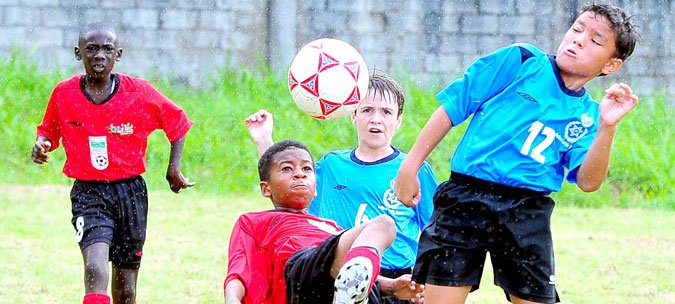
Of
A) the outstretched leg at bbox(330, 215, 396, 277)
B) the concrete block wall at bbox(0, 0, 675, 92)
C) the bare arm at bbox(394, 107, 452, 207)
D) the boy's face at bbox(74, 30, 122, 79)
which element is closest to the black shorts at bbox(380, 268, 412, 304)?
the outstretched leg at bbox(330, 215, 396, 277)

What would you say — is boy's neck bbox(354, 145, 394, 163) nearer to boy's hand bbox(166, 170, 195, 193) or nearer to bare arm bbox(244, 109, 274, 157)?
bare arm bbox(244, 109, 274, 157)

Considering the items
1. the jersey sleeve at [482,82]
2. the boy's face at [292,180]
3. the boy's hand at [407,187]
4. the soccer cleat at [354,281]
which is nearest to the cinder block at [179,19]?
the boy's face at [292,180]

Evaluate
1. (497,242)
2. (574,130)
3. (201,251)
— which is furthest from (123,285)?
(201,251)

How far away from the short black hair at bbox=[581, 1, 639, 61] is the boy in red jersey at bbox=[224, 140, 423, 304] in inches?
48.1

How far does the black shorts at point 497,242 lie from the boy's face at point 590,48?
0.56m

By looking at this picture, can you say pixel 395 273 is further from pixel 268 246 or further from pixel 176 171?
pixel 176 171

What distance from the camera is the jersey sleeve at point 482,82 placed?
4875 mm

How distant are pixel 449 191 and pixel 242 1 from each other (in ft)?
29.1

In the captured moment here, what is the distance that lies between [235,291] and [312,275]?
396 millimetres

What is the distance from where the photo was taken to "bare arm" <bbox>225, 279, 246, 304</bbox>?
197 inches

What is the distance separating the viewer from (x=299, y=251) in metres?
5.05

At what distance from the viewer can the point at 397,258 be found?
18.5 ft

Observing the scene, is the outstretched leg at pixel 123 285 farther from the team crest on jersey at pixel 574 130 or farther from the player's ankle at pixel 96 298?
the team crest on jersey at pixel 574 130

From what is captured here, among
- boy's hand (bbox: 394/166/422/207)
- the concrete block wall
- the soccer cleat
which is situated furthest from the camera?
the concrete block wall
